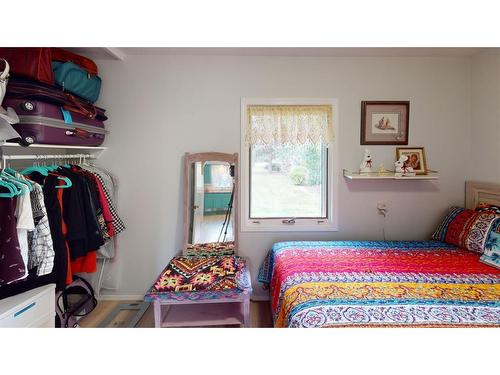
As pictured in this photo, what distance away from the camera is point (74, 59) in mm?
2580

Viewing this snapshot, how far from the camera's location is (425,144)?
3043mm

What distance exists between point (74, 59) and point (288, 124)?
1.95 m

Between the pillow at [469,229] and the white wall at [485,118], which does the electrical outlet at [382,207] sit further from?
the white wall at [485,118]

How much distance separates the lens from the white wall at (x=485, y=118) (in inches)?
107

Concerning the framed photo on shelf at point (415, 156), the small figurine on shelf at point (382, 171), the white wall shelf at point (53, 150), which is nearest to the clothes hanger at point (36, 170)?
the white wall shelf at point (53, 150)

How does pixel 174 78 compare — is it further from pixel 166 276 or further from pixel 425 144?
pixel 425 144

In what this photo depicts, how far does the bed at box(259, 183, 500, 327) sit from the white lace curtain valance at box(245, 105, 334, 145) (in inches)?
40.1

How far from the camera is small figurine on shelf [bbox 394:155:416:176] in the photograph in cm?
285

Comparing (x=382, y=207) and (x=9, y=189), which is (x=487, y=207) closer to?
(x=382, y=207)
